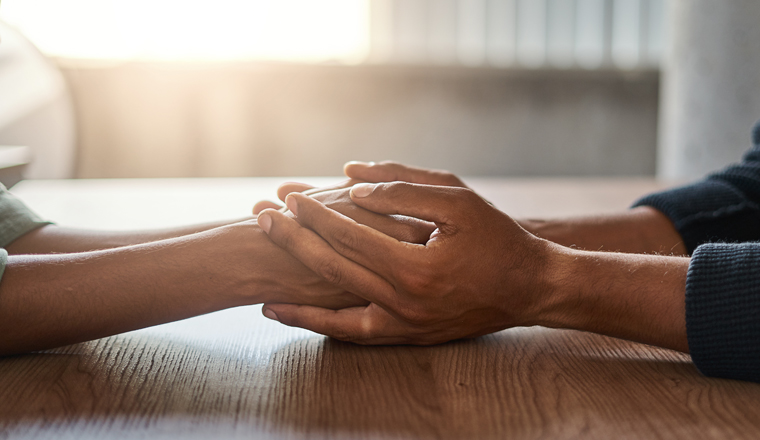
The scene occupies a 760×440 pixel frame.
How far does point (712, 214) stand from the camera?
90 cm

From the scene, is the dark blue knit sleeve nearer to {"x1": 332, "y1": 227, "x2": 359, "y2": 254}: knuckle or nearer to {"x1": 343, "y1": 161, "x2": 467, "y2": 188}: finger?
{"x1": 343, "y1": 161, "x2": 467, "y2": 188}: finger

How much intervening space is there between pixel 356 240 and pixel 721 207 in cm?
63

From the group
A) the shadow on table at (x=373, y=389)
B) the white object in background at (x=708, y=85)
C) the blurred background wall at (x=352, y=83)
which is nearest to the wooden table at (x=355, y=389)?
the shadow on table at (x=373, y=389)

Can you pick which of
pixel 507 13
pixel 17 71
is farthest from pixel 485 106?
pixel 17 71

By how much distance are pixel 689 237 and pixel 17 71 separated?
2149 millimetres

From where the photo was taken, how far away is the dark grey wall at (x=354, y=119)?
353 cm

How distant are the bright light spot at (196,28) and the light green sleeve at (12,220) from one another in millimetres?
2825

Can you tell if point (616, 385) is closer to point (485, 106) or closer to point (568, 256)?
point (568, 256)

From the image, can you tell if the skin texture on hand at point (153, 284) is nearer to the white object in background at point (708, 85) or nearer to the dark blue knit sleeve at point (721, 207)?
the dark blue knit sleeve at point (721, 207)

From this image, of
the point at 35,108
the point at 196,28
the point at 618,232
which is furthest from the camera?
the point at 196,28

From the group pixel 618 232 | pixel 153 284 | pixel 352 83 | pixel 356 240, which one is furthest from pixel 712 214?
pixel 352 83

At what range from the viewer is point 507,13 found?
373cm

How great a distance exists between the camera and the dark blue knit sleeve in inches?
35.0

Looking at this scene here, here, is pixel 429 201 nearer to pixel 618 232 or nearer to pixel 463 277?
pixel 463 277
